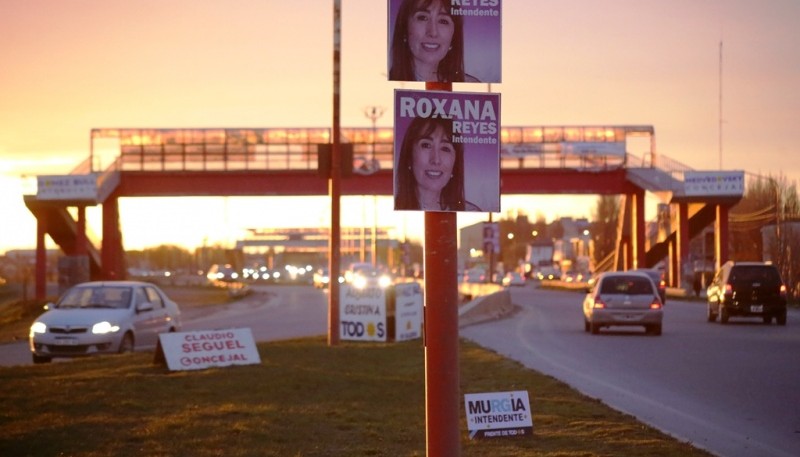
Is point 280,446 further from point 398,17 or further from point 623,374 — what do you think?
point 623,374

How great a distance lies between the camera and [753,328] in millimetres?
33750

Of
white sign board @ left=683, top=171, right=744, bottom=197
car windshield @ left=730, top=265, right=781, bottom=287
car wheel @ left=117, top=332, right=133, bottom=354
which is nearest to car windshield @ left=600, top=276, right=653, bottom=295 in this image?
car windshield @ left=730, top=265, right=781, bottom=287

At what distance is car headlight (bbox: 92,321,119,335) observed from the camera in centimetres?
2352

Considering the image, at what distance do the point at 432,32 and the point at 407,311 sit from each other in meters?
20.2

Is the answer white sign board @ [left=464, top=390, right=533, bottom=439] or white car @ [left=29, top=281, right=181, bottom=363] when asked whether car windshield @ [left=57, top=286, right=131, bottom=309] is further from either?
white sign board @ [left=464, top=390, right=533, bottom=439]

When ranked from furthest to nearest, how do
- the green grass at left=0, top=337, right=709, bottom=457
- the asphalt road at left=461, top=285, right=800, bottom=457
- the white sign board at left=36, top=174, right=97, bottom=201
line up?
the white sign board at left=36, top=174, right=97, bottom=201 < the asphalt road at left=461, top=285, right=800, bottom=457 < the green grass at left=0, top=337, right=709, bottom=457

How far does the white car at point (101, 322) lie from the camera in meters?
23.2

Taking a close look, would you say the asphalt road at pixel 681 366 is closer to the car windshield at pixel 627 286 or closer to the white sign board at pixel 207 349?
the car windshield at pixel 627 286

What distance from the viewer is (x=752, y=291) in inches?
1385

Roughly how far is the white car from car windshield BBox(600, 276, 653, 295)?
11.2 meters

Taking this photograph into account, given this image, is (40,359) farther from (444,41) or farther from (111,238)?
(111,238)

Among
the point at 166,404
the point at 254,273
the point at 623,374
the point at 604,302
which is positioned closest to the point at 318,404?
the point at 166,404

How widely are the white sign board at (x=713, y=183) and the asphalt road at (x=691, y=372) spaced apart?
68.0 feet

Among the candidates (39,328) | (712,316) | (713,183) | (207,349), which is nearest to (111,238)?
(713,183)
